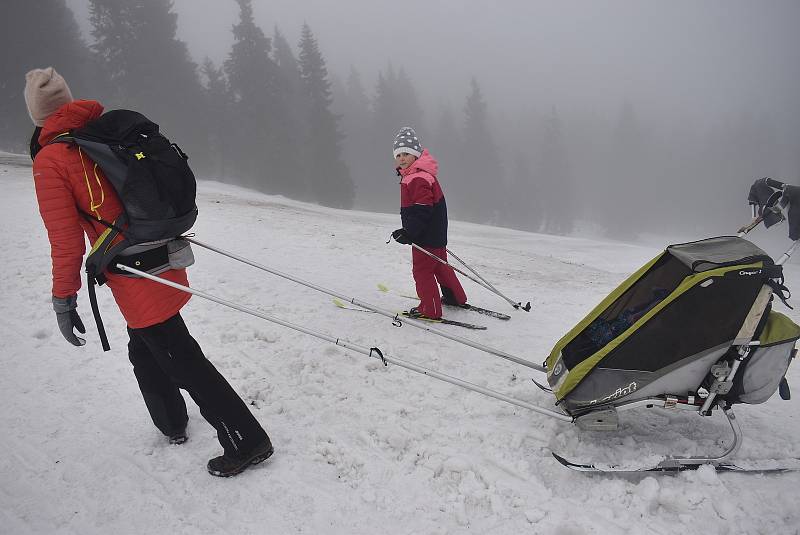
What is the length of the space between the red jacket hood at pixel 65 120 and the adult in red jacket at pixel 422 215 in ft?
10.7

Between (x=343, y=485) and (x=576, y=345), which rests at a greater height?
(x=576, y=345)

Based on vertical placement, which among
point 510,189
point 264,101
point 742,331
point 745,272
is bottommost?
point 510,189

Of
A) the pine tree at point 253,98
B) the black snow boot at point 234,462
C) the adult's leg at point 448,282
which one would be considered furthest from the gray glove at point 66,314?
the pine tree at point 253,98

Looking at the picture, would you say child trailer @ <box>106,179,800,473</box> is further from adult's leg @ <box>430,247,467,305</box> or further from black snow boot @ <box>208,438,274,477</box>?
adult's leg @ <box>430,247,467,305</box>

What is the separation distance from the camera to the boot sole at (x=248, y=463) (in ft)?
10.1

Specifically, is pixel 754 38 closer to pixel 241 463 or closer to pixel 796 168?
pixel 796 168

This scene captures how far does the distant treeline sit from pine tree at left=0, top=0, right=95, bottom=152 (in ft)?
0.31

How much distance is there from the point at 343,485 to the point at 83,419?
244 centimetres

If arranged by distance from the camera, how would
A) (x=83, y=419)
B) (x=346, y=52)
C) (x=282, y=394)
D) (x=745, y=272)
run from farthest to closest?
1. (x=346, y=52)
2. (x=282, y=394)
3. (x=83, y=419)
4. (x=745, y=272)

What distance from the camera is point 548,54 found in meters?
146

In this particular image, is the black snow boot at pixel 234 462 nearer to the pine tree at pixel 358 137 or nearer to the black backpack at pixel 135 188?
the black backpack at pixel 135 188

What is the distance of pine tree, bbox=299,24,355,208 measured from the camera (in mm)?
34312

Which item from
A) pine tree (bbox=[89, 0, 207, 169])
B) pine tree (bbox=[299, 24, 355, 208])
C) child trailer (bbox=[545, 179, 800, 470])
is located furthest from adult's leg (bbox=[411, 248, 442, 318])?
pine tree (bbox=[89, 0, 207, 169])

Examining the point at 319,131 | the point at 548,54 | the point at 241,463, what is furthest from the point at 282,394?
the point at 548,54
